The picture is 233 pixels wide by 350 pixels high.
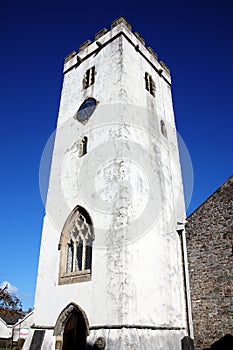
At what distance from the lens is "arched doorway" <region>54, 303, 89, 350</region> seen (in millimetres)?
10172

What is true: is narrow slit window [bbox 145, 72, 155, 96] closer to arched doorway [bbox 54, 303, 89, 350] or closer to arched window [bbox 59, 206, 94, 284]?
arched window [bbox 59, 206, 94, 284]

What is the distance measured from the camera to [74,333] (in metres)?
10.3

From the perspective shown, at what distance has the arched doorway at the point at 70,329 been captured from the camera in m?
10.2

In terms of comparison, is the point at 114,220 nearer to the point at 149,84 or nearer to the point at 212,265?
the point at 212,265

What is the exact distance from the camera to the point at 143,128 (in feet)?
44.4

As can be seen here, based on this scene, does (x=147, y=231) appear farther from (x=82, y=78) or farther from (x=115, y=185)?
(x=82, y=78)

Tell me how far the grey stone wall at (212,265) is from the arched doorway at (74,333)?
4016 millimetres

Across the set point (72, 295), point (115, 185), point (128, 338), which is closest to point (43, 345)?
point (72, 295)

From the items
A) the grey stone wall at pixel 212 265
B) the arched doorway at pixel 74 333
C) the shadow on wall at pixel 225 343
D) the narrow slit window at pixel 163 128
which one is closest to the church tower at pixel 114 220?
the arched doorway at pixel 74 333

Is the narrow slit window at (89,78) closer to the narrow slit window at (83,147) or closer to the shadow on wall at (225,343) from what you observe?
the narrow slit window at (83,147)

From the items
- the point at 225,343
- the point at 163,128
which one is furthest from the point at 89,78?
the point at 225,343

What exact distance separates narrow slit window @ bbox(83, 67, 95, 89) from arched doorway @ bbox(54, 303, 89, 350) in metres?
10.9

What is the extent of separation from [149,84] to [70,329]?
12.4 metres

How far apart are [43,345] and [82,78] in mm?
13080
